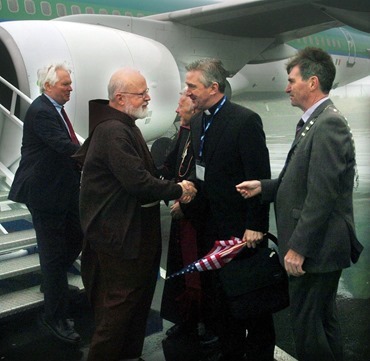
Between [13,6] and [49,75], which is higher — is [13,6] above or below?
above

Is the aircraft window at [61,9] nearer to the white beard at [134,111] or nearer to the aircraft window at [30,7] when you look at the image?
the aircraft window at [30,7]

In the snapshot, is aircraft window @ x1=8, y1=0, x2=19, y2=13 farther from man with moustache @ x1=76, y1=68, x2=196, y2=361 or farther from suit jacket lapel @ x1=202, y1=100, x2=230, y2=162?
suit jacket lapel @ x1=202, y1=100, x2=230, y2=162

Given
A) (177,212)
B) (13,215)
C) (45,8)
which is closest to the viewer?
(177,212)

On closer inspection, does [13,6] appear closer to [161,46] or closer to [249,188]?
[161,46]

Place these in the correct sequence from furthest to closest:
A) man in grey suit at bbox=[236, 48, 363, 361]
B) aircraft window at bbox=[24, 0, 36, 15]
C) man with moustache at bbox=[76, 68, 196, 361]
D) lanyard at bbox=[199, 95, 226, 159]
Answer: aircraft window at bbox=[24, 0, 36, 15] < lanyard at bbox=[199, 95, 226, 159] < man with moustache at bbox=[76, 68, 196, 361] < man in grey suit at bbox=[236, 48, 363, 361]

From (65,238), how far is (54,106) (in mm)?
749

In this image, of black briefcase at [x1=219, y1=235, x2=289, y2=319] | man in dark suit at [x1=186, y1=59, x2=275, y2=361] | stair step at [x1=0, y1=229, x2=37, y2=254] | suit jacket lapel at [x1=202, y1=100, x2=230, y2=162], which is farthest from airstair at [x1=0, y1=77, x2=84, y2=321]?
suit jacket lapel at [x1=202, y1=100, x2=230, y2=162]

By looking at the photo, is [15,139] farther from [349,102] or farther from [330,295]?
[349,102]

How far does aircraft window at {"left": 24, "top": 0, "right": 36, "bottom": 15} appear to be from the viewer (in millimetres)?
4977

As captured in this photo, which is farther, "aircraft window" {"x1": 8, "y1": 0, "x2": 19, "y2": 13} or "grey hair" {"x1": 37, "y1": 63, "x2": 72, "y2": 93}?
"aircraft window" {"x1": 8, "y1": 0, "x2": 19, "y2": 13}

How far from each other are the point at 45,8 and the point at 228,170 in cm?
382

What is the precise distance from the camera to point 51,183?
262cm

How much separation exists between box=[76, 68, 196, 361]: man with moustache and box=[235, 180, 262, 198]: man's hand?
28cm

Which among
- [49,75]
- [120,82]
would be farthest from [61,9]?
[120,82]
